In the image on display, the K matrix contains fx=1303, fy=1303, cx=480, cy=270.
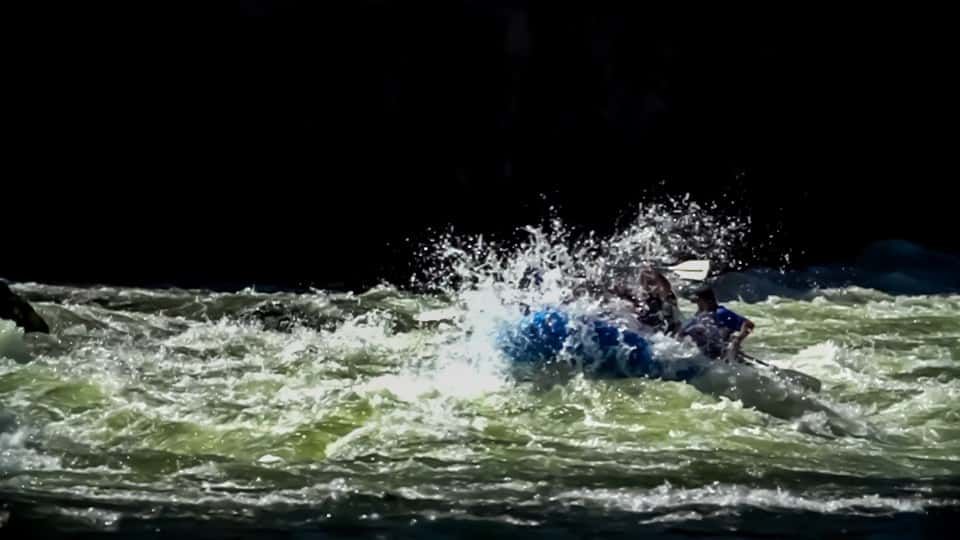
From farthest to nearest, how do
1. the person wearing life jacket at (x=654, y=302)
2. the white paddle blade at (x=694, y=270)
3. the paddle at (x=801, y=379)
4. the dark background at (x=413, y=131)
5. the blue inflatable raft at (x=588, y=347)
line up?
the dark background at (x=413, y=131)
the white paddle blade at (x=694, y=270)
the person wearing life jacket at (x=654, y=302)
the blue inflatable raft at (x=588, y=347)
the paddle at (x=801, y=379)

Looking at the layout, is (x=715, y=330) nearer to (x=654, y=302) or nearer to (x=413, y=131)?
(x=654, y=302)

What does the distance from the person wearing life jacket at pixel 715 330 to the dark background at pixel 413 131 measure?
361 inches

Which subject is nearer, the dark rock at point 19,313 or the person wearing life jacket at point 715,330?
the person wearing life jacket at point 715,330

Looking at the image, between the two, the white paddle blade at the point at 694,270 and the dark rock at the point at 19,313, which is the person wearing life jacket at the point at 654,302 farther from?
the dark rock at the point at 19,313

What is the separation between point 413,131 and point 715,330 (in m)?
12.3

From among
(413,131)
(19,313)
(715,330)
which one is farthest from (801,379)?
(413,131)

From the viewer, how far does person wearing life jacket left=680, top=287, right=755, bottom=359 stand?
888 cm

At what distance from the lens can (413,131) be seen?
67.9ft

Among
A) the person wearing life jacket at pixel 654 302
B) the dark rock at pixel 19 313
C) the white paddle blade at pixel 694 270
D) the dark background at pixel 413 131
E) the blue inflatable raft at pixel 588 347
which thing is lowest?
the blue inflatable raft at pixel 588 347

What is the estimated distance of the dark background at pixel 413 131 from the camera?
1967 cm

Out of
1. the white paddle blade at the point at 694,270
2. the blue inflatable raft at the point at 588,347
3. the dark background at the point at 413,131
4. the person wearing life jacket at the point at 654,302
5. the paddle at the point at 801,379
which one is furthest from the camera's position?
the dark background at the point at 413,131

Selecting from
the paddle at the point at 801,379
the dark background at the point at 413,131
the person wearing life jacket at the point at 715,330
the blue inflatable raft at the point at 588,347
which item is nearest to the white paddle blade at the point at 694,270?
the person wearing life jacket at the point at 715,330

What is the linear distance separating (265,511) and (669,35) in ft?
57.5

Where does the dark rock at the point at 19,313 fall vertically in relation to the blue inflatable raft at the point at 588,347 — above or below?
above
